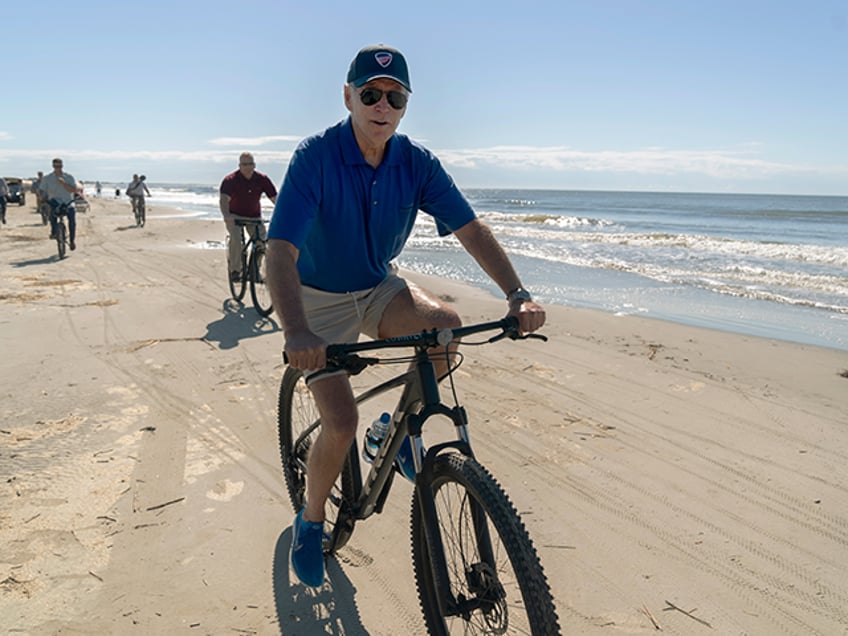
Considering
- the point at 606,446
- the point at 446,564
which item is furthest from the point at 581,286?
the point at 446,564

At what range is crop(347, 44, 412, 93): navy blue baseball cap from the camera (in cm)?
244

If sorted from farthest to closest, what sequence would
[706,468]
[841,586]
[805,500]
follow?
[706,468] → [805,500] → [841,586]

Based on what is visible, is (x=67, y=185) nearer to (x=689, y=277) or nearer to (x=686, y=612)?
(x=689, y=277)

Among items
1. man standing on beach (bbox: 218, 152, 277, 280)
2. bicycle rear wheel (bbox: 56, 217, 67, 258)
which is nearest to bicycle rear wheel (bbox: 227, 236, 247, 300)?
man standing on beach (bbox: 218, 152, 277, 280)

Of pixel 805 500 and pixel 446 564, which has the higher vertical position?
pixel 446 564

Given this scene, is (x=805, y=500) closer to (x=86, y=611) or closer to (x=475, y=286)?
(x=86, y=611)

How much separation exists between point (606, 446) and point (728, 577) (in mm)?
1434

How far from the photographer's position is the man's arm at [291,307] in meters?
2.10

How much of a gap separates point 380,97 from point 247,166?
647 cm

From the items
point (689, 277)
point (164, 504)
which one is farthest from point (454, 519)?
point (689, 277)

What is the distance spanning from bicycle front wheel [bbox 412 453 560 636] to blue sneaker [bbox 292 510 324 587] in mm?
508

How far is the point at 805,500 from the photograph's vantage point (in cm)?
366

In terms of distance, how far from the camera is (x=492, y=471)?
398cm

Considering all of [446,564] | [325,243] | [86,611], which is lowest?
[86,611]
